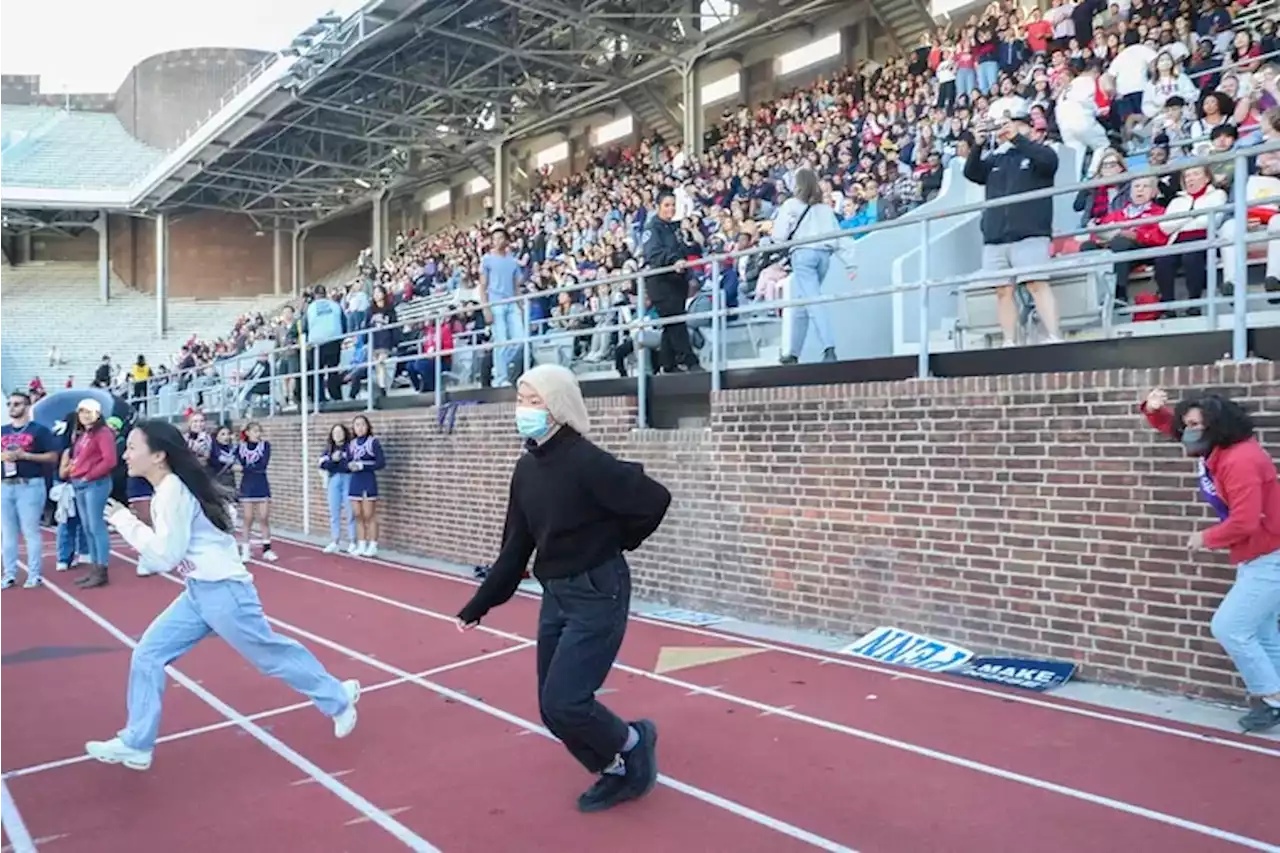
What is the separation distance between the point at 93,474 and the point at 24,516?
79cm

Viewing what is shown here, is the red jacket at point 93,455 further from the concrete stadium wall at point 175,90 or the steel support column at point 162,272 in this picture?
the concrete stadium wall at point 175,90

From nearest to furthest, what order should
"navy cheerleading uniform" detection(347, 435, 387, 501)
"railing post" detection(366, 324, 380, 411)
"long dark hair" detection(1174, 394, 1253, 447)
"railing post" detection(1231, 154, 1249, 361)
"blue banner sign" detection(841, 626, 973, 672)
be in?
"long dark hair" detection(1174, 394, 1253, 447)
"railing post" detection(1231, 154, 1249, 361)
"blue banner sign" detection(841, 626, 973, 672)
"navy cheerleading uniform" detection(347, 435, 387, 501)
"railing post" detection(366, 324, 380, 411)

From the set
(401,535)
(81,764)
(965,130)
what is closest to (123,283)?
(401,535)

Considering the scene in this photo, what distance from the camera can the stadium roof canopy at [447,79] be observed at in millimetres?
26156

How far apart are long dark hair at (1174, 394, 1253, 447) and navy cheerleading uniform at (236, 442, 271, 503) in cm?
1099

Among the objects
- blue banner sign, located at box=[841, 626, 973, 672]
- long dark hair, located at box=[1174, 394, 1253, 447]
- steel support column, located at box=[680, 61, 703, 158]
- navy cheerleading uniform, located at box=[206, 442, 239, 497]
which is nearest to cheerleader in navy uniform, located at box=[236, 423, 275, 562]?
navy cheerleading uniform, located at box=[206, 442, 239, 497]

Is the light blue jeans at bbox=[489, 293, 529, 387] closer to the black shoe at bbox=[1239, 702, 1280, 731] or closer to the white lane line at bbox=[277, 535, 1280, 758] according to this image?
the white lane line at bbox=[277, 535, 1280, 758]

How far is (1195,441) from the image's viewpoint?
555cm

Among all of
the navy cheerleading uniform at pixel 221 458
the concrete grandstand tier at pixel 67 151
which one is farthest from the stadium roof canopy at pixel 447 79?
the navy cheerleading uniform at pixel 221 458

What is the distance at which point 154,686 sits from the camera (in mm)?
5543

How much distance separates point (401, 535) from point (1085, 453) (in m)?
9.38

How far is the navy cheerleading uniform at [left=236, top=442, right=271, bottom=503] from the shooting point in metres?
13.7

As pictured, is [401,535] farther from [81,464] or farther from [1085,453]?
[1085,453]

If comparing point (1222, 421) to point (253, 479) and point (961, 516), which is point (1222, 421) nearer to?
point (961, 516)
